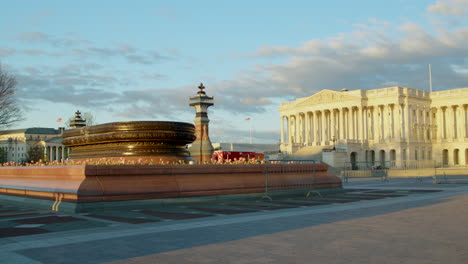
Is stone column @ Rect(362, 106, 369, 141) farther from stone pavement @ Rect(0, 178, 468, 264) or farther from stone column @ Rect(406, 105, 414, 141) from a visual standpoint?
stone pavement @ Rect(0, 178, 468, 264)

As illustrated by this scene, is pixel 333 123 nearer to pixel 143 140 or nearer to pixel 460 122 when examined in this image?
pixel 460 122

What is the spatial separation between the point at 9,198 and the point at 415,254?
18.4 m

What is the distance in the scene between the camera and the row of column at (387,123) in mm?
100562

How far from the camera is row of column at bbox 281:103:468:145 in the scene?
330 ft

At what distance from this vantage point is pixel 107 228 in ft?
38.3

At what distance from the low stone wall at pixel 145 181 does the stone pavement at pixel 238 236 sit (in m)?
0.79

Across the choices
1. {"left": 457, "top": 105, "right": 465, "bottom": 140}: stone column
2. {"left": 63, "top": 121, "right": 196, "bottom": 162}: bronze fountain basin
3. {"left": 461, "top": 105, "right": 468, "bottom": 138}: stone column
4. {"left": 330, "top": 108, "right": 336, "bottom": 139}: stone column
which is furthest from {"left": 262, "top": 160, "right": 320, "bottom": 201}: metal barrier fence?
{"left": 461, "top": 105, "right": 468, "bottom": 138}: stone column

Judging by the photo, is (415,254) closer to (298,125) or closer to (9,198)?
(9,198)

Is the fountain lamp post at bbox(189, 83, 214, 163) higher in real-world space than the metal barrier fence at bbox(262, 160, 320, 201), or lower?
higher

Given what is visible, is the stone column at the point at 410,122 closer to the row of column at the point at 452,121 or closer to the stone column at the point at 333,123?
the row of column at the point at 452,121

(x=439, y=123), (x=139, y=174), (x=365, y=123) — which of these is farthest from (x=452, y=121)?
(x=139, y=174)

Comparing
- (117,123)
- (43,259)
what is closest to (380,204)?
(117,123)

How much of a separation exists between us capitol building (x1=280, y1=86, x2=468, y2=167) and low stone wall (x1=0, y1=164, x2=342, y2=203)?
7224cm

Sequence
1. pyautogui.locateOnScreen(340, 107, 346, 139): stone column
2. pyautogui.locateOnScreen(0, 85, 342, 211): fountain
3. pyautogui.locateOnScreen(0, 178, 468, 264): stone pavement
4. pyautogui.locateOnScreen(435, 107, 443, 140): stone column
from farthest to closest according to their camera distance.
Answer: pyautogui.locateOnScreen(340, 107, 346, 139): stone column < pyautogui.locateOnScreen(435, 107, 443, 140): stone column < pyautogui.locateOnScreen(0, 85, 342, 211): fountain < pyautogui.locateOnScreen(0, 178, 468, 264): stone pavement
